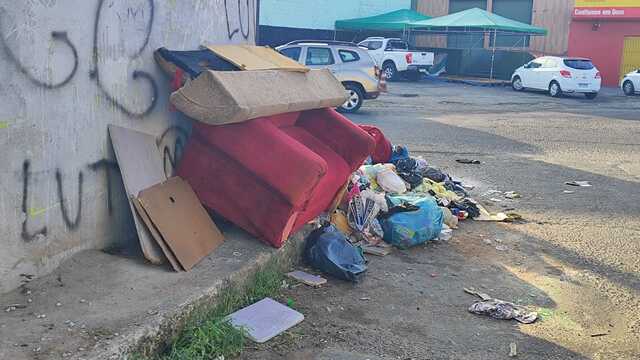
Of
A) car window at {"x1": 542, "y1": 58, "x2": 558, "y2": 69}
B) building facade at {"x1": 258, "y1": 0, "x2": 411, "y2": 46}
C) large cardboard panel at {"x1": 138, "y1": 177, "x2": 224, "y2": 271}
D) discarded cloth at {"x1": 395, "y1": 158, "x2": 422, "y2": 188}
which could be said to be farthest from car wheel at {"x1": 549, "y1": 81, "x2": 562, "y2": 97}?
large cardboard panel at {"x1": 138, "y1": 177, "x2": 224, "y2": 271}

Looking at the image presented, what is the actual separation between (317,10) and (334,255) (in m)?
30.2

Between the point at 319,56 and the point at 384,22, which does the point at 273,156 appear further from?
the point at 384,22

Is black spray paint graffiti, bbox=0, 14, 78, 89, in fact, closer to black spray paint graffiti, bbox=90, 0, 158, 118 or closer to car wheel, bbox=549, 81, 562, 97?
black spray paint graffiti, bbox=90, 0, 158, 118

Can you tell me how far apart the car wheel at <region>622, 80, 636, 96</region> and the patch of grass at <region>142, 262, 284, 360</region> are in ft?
83.5

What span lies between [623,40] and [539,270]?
28.9 m

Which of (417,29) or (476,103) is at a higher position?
(417,29)

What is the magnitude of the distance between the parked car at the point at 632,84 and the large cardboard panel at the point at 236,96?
24.1 meters

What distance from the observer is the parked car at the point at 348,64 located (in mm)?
16672

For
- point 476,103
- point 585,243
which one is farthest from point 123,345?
point 476,103

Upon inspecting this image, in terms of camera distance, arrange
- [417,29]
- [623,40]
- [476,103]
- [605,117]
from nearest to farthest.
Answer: [605,117], [476,103], [623,40], [417,29]

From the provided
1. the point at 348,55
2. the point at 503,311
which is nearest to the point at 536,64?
the point at 348,55

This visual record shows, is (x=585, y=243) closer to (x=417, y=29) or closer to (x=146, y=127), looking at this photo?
(x=146, y=127)

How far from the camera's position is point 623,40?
31.1 meters

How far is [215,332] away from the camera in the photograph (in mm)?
3932
